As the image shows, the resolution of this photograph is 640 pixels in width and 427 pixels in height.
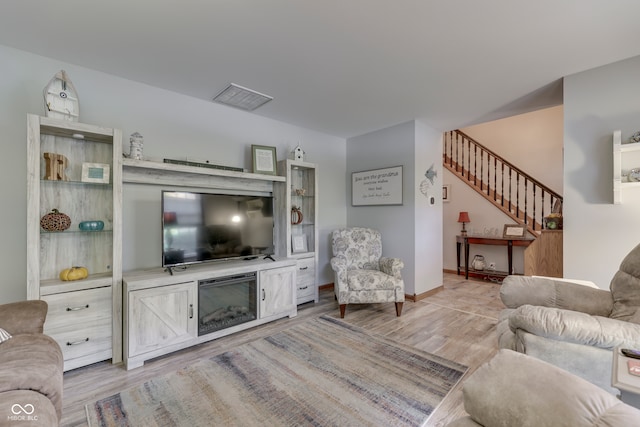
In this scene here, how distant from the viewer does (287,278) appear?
3096 millimetres

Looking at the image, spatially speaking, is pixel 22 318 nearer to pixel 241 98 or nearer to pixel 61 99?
pixel 61 99

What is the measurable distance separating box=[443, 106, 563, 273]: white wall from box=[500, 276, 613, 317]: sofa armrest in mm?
3333

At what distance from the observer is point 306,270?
3.54m

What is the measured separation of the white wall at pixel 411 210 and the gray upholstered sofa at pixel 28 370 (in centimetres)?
348

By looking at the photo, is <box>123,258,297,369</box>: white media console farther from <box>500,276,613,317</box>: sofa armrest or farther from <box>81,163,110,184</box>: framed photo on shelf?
<box>500,276,613,317</box>: sofa armrest

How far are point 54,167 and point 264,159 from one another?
73.8 inches

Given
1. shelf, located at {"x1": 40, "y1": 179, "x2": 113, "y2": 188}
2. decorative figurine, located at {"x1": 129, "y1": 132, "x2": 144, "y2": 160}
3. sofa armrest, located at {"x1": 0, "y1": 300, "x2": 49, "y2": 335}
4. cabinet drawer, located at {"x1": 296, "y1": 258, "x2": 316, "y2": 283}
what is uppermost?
decorative figurine, located at {"x1": 129, "y1": 132, "x2": 144, "y2": 160}

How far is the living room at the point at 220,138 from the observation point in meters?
2.11

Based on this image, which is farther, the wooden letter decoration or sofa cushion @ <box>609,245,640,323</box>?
the wooden letter decoration

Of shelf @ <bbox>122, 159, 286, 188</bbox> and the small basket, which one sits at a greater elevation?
shelf @ <bbox>122, 159, 286, 188</bbox>

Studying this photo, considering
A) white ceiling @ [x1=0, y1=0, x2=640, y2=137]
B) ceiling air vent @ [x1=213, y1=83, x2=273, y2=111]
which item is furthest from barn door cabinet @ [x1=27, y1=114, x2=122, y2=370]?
ceiling air vent @ [x1=213, y1=83, x2=273, y2=111]

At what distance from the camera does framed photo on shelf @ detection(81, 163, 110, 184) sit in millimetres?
2182

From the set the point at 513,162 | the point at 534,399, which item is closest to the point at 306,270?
the point at 534,399

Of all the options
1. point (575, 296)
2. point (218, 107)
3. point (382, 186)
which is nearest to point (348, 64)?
point (218, 107)
